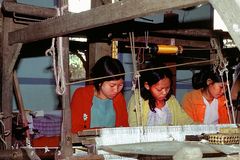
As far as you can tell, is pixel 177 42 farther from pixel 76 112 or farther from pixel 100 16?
pixel 100 16

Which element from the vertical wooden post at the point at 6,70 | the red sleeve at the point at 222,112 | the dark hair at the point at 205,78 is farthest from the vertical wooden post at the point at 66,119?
the red sleeve at the point at 222,112

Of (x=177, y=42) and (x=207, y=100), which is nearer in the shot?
(x=177, y=42)

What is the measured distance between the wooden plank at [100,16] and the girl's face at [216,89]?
8.17 ft

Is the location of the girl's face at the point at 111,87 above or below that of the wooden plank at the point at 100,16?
below

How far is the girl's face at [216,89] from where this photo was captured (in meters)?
4.92

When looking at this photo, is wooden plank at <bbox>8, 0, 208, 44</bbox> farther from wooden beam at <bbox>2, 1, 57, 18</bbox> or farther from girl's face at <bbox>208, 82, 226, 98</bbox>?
girl's face at <bbox>208, 82, 226, 98</bbox>

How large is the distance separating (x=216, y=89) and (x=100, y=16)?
2.76 metres

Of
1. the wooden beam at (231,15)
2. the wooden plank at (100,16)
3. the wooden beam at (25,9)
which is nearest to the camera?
the wooden beam at (231,15)

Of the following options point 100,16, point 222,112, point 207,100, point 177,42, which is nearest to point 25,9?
point 100,16

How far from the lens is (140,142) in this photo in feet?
8.81

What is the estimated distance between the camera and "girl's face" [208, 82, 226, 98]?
4.92m

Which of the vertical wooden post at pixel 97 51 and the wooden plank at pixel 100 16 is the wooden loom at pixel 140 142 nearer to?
the wooden plank at pixel 100 16

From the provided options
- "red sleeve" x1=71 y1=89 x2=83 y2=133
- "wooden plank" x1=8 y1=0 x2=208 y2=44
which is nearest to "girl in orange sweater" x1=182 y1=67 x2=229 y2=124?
"red sleeve" x1=71 y1=89 x2=83 y2=133

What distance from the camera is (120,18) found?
2.44 m
